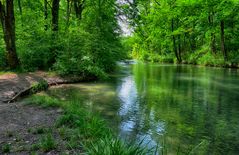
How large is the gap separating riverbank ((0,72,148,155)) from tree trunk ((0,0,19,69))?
6.64 m

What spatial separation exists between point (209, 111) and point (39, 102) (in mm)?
5319

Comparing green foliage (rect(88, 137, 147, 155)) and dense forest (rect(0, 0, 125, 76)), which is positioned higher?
dense forest (rect(0, 0, 125, 76))

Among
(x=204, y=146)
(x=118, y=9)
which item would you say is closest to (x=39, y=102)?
(x=204, y=146)

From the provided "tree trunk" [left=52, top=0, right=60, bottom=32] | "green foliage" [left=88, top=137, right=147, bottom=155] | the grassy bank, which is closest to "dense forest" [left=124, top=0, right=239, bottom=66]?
"tree trunk" [left=52, top=0, right=60, bottom=32]

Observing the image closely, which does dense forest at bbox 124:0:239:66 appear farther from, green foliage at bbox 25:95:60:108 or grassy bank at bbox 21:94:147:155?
grassy bank at bbox 21:94:147:155

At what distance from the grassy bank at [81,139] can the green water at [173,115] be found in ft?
2.27

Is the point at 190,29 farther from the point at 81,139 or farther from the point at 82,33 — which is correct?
the point at 81,139

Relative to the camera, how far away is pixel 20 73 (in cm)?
1545

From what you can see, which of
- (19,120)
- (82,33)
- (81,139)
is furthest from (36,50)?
(81,139)

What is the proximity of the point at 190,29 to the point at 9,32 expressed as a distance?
2887cm

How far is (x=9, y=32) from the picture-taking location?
15320mm

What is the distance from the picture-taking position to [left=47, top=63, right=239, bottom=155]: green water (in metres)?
6.22

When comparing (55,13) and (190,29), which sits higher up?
(190,29)

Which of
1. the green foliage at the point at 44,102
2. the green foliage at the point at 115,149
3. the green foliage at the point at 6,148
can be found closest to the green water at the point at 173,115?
the green foliage at the point at 115,149
